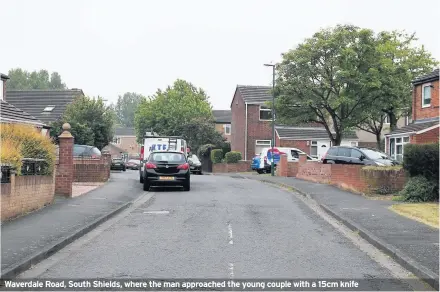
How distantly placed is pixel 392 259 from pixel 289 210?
7.17 meters

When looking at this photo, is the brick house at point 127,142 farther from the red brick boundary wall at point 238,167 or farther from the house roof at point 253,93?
the red brick boundary wall at point 238,167

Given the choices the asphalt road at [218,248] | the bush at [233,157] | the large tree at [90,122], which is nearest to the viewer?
the asphalt road at [218,248]

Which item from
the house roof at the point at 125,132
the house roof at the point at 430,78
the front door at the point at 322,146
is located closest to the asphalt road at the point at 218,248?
the house roof at the point at 430,78

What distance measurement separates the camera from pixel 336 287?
25.5 ft

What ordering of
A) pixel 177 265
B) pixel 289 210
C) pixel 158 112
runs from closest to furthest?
pixel 177 265
pixel 289 210
pixel 158 112

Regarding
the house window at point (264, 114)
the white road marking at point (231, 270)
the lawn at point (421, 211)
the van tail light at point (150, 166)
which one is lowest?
the white road marking at point (231, 270)

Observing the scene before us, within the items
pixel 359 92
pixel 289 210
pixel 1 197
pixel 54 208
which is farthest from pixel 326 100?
pixel 1 197

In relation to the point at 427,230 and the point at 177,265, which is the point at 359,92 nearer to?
the point at 427,230

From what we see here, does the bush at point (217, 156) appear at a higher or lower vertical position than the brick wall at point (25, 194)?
higher

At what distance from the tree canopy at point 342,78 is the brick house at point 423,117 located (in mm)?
1953

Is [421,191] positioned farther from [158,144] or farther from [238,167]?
[238,167]

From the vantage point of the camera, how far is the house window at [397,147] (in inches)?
1343

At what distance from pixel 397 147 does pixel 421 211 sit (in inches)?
774

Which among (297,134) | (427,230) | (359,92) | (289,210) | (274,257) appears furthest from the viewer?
(297,134)
